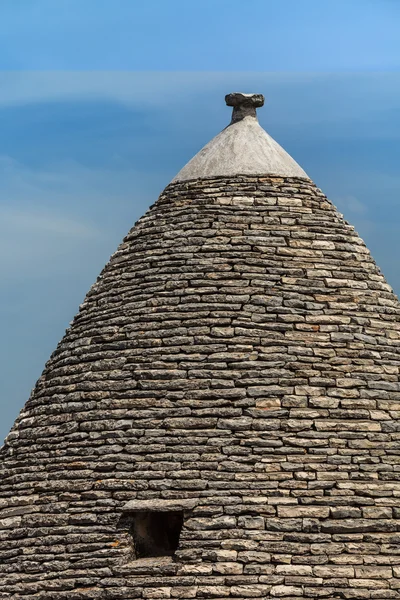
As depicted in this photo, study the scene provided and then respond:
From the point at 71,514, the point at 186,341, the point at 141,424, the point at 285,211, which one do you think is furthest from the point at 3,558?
the point at 285,211

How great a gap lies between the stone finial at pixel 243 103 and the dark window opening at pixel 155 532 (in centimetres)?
551

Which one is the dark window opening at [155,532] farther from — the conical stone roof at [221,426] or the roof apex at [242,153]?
the roof apex at [242,153]

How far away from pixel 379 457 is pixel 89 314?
3961 millimetres

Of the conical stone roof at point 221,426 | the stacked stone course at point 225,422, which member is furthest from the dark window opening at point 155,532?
the stacked stone course at point 225,422

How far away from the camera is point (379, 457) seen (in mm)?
14859

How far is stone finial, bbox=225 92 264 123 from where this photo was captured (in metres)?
17.9

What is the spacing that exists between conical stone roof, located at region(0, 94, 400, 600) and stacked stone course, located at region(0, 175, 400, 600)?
18 millimetres

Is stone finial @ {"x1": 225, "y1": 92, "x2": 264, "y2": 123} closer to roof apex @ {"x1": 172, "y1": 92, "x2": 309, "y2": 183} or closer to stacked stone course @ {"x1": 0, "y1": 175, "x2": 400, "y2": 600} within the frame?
roof apex @ {"x1": 172, "y1": 92, "x2": 309, "y2": 183}

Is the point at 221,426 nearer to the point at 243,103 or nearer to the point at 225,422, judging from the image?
the point at 225,422

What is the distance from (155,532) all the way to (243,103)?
581 centimetres

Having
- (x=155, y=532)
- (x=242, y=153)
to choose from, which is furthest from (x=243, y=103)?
(x=155, y=532)

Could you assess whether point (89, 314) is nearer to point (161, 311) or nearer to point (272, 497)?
point (161, 311)

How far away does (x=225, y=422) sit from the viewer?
1483 cm

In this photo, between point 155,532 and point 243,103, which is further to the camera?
point 243,103
